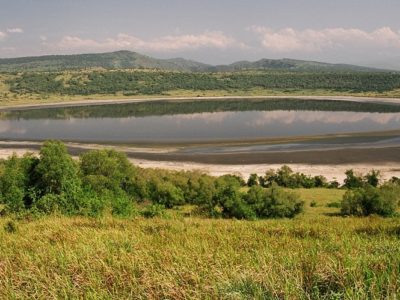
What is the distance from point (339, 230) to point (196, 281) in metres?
5.66

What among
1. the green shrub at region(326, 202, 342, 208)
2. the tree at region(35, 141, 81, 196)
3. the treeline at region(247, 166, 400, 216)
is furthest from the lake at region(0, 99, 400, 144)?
the tree at region(35, 141, 81, 196)

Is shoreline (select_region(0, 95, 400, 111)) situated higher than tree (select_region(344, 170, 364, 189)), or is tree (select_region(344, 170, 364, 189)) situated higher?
shoreline (select_region(0, 95, 400, 111))

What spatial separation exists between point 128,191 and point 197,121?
266ft

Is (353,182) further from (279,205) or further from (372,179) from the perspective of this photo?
(279,205)

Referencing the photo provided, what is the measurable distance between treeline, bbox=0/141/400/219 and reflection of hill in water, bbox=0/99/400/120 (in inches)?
3941

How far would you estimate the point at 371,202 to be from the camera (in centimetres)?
3488

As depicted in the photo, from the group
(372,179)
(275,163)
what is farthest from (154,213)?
(275,163)

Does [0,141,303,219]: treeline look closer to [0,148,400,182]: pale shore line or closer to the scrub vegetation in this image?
the scrub vegetation

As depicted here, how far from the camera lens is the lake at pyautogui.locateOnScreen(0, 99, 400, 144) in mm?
97062

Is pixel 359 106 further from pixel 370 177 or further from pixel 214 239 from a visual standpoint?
pixel 214 239

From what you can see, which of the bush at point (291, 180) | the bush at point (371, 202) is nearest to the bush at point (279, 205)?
the bush at point (371, 202)

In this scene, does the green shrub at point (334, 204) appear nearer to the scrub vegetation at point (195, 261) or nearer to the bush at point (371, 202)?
the bush at point (371, 202)

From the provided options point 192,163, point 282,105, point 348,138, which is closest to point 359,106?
point 282,105

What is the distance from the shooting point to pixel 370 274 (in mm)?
4734
